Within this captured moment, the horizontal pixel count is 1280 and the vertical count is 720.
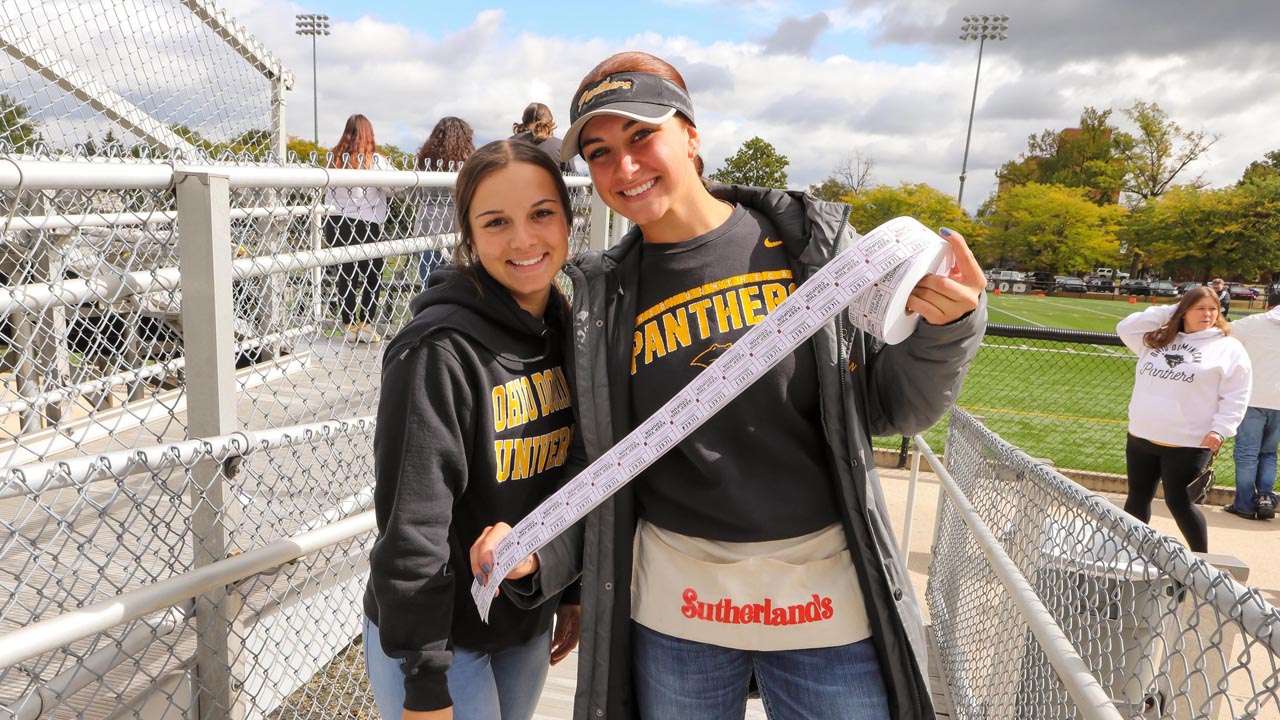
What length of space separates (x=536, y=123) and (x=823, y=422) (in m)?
3.98

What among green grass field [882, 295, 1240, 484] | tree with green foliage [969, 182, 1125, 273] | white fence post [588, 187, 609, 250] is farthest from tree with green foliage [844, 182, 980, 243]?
white fence post [588, 187, 609, 250]

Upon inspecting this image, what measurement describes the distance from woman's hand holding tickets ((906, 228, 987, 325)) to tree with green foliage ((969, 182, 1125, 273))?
49266 mm

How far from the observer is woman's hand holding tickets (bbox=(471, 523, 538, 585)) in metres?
1.52

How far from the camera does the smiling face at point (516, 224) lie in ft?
5.34

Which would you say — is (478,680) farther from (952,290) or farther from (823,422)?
(952,290)

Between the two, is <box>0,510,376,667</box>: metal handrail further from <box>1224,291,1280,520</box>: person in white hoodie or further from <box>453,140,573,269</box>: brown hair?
<box>1224,291,1280,520</box>: person in white hoodie

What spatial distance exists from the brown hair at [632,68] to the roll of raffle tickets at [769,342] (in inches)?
21.9

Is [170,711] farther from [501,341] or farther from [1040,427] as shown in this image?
[1040,427]

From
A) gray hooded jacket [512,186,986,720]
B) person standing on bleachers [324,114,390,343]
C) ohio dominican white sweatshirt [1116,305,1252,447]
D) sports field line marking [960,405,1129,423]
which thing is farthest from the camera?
sports field line marking [960,405,1129,423]

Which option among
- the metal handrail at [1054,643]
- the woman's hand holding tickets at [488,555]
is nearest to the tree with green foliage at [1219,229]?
the metal handrail at [1054,643]

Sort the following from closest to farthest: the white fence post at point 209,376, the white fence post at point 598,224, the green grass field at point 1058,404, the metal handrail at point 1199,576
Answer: the metal handrail at point 1199,576 < the white fence post at point 209,376 < the white fence post at point 598,224 < the green grass field at point 1058,404

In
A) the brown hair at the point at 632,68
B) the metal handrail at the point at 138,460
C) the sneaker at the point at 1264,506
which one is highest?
the brown hair at the point at 632,68

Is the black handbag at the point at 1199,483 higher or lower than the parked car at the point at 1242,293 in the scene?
lower

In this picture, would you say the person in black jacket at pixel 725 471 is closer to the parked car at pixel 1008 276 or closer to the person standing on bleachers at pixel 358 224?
the person standing on bleachers at pixel 358 224
